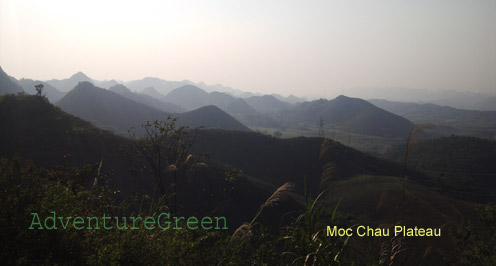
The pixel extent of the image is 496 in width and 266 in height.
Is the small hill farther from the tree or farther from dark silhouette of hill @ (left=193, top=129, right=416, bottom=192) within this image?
the tree

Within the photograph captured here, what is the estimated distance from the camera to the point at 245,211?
28938mm

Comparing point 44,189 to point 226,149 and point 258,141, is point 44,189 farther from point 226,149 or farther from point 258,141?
point 258,141

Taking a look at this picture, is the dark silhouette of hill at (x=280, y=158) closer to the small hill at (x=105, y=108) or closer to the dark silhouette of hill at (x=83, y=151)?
the dark silhouette of hill at (x=83, y=151)

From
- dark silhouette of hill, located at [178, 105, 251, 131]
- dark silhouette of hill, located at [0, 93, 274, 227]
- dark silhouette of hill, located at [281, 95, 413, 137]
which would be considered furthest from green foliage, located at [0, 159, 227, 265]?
dark silhouette of hill, located at [281, 95, 413, 137]

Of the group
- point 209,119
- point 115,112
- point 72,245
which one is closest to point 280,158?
point 72,245

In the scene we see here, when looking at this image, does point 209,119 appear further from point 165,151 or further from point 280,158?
point 165,151

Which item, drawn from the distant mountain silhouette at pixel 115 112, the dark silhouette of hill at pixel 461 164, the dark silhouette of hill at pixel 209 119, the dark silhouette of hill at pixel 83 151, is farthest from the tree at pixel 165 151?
the dark silhouette of hill at pixel 209 119

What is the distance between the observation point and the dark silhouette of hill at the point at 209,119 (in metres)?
110

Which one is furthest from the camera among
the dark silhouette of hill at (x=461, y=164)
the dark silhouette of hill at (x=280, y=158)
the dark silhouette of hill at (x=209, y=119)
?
the dark silhouette of hill at (x=209, y=119)

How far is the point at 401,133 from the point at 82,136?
550 feet

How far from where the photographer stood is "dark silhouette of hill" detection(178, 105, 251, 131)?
362ft

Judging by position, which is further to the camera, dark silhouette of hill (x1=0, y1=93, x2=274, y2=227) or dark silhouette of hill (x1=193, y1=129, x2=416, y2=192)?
dark silhouette of hill (x1=193, y1=129, x2=416, y2=192)

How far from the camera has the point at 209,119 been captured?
115 meters

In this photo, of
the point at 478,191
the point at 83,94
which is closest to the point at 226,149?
the point at 478,191
